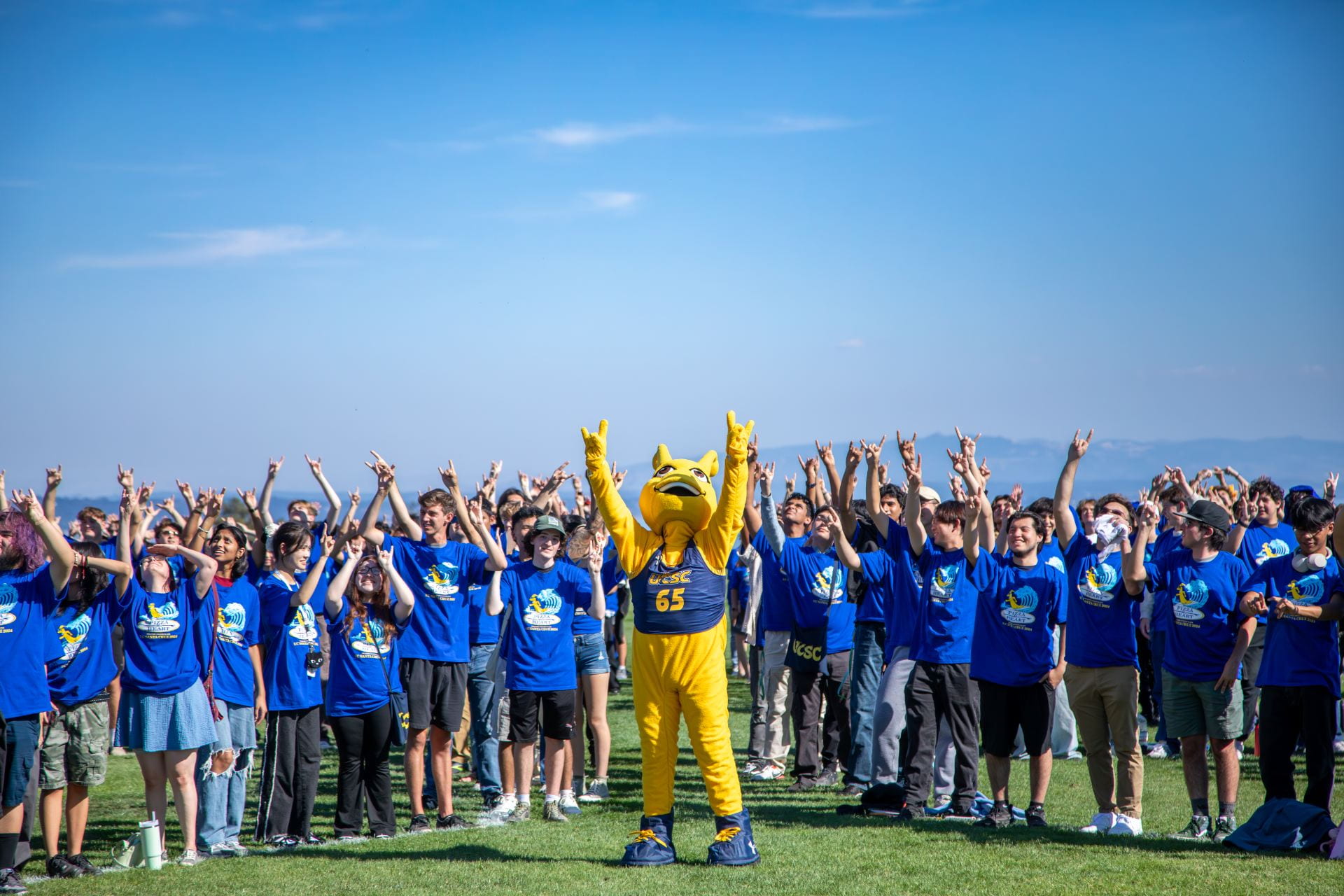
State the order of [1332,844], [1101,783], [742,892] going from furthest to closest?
[1101,783] < [1332,844] < [742,892]

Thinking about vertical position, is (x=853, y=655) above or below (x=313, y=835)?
above

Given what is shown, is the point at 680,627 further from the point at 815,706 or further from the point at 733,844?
the point at 815,706

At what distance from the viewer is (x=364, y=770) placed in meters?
7.97

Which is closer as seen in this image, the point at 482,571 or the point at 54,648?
the point at 54,648

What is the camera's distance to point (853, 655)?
939 centimetres

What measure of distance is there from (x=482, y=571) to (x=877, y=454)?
3203mm

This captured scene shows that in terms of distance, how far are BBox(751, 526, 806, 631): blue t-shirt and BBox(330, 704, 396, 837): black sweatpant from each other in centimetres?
364

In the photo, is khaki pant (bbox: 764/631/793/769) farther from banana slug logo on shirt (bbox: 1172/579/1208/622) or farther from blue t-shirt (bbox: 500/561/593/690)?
banana slug logo on shirt (bbox: 1172/579/1208/622)

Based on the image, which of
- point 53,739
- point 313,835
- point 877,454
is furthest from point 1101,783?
point 53,739


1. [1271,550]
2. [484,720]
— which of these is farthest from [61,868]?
[1271,550]

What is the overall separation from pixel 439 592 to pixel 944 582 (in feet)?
12.6

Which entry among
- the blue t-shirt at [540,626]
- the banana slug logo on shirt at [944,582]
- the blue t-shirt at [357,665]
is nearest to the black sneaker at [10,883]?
the blue t-shirt at [357,665]

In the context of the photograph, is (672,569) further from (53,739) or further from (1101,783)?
(53,739)

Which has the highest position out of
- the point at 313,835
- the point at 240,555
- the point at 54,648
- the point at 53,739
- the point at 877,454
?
the point at 877,454
